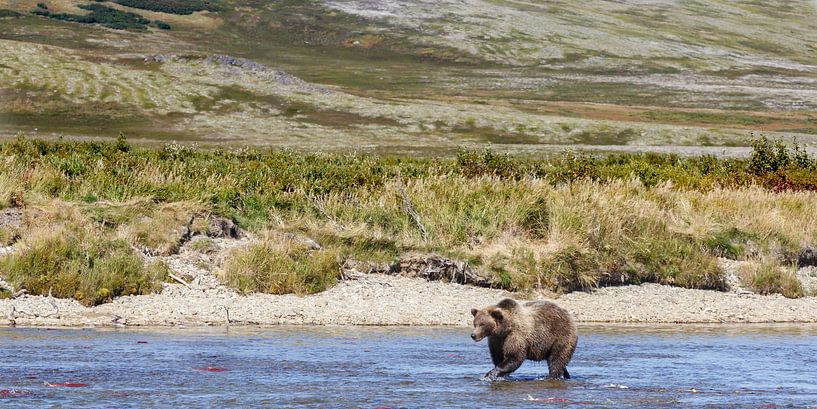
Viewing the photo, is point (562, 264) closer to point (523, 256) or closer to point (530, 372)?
point (523, 256)

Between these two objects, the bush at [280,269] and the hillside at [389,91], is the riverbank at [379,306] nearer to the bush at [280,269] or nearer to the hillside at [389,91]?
the bush at [280,269]

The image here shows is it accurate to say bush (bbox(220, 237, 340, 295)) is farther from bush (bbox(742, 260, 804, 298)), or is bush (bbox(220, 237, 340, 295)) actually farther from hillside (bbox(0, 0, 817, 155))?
hillside (bbox(0, 0, 817, 155))

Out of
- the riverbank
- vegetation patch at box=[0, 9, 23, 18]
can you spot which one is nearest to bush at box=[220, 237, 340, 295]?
the riverbank

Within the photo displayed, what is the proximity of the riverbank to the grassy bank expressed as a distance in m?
0.43

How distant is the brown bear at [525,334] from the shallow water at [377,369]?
23 cm

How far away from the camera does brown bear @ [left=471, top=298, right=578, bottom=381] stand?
13656mm

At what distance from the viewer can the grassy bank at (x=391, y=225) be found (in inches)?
863

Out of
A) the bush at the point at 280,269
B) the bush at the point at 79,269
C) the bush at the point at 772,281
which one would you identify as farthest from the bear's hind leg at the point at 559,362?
the bush at the point at 772,281

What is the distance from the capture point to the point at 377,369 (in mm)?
14391

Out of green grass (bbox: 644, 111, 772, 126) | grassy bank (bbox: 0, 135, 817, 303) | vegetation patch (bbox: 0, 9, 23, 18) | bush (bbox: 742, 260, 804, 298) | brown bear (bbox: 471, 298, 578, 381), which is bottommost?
vegetation patch (bbox: 0, 9, 23, 18)

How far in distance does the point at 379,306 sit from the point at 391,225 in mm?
4807

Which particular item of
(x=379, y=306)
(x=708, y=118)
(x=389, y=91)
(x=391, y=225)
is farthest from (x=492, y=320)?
(x=389, y=91)

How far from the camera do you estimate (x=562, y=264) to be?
76.8 ft

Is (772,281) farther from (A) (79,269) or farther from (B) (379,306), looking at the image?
(A) (79,269)
